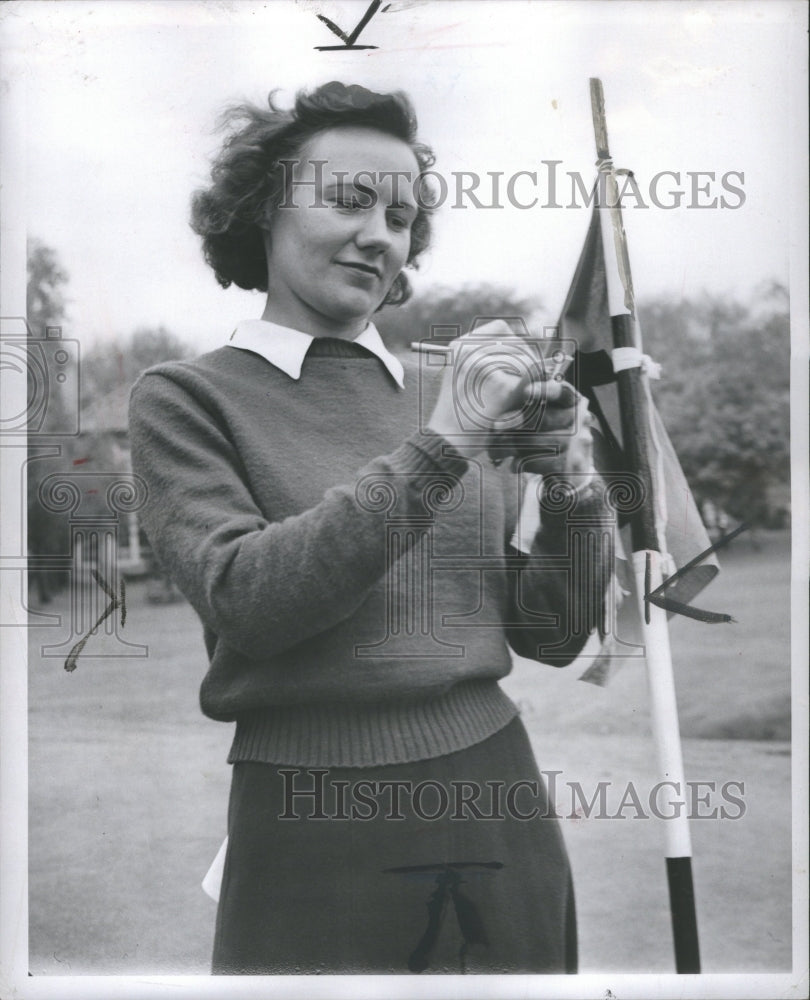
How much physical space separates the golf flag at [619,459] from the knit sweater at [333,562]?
0.10 m

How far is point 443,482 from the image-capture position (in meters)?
1.89

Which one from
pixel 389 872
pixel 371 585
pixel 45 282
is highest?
pixel 45 282

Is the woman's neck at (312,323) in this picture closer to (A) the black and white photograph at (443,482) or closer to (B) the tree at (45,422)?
(A) the black and white photograph at (443,482)

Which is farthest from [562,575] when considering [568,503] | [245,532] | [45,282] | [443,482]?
[45,282]

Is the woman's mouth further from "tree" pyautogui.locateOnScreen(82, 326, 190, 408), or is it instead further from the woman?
"tree" pyautogui.locateOnScreen(82, 326, 190, 408)

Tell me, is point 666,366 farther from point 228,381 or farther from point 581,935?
point 581,935

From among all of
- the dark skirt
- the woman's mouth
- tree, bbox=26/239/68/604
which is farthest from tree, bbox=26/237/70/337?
the dark skirt

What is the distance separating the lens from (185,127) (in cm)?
200

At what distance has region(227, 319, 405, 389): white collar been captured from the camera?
194cm

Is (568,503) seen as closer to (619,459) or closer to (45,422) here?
(619,459)

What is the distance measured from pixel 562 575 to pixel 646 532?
163mm

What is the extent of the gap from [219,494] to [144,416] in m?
0.23

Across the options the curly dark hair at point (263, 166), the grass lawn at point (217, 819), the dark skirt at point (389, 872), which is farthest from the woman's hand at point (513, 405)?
the dark skirt at point (389, 872)

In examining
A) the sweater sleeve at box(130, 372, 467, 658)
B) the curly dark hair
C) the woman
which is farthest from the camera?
the curly dark hair
